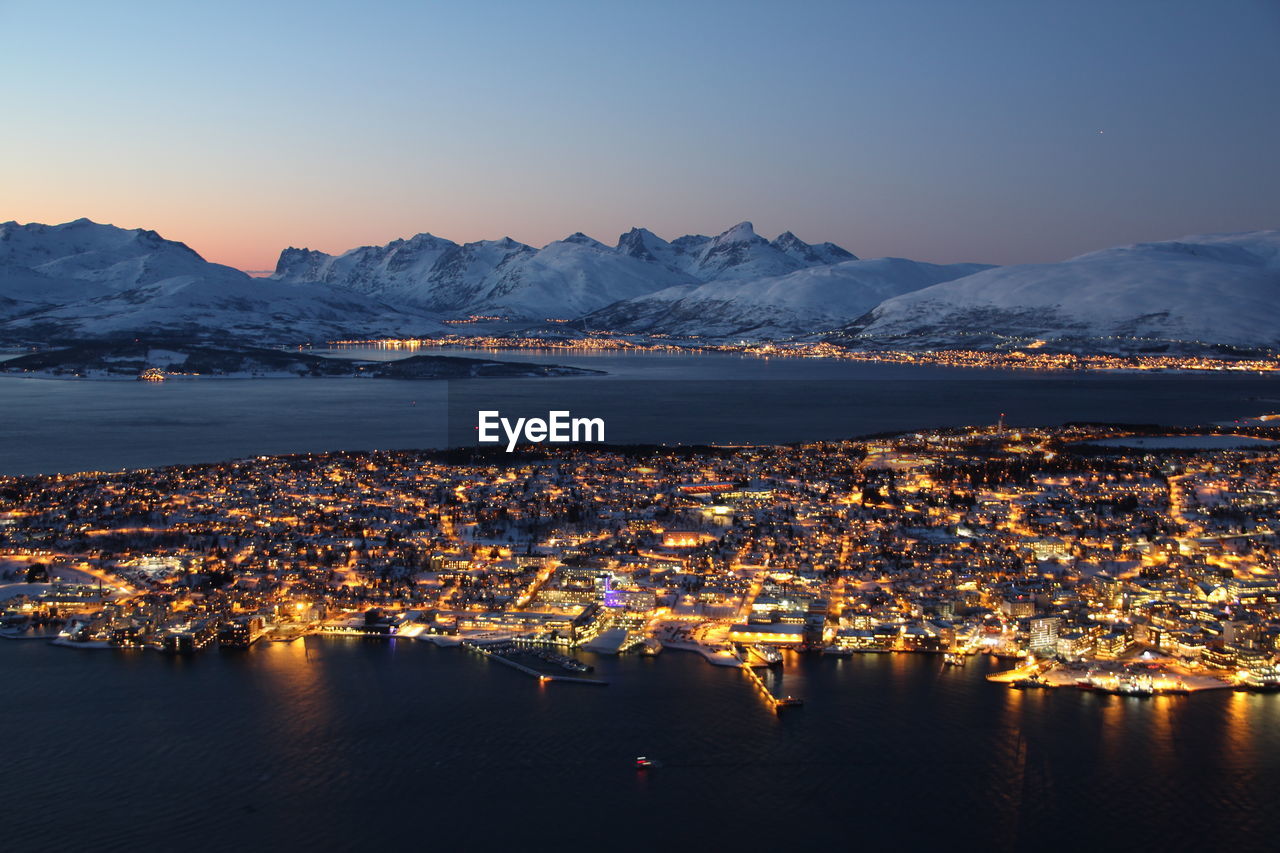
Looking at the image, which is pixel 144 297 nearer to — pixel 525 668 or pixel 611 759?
pixel 525 668

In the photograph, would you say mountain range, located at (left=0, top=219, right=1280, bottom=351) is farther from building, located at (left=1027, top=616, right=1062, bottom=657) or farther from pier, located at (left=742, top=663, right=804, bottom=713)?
pier, located at (left=742, top=663, right=804, bottom=713)

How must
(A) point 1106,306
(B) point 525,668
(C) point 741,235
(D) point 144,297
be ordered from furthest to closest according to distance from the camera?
(C) point 741,235, (D) point 144,297, (A) point 1106,306, (B) point 525,668

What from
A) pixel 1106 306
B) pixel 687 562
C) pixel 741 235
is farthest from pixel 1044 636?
pixel 741 235

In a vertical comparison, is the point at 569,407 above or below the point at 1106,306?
below

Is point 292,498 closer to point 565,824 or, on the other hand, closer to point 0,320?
point 565,824

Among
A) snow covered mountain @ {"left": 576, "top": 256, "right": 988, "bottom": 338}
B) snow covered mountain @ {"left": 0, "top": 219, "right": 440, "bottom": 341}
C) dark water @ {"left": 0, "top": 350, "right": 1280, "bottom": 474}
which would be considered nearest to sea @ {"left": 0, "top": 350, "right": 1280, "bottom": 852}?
dark water @ {"left": 0, "top": 350, "right": 1280, "bottom": 474}
